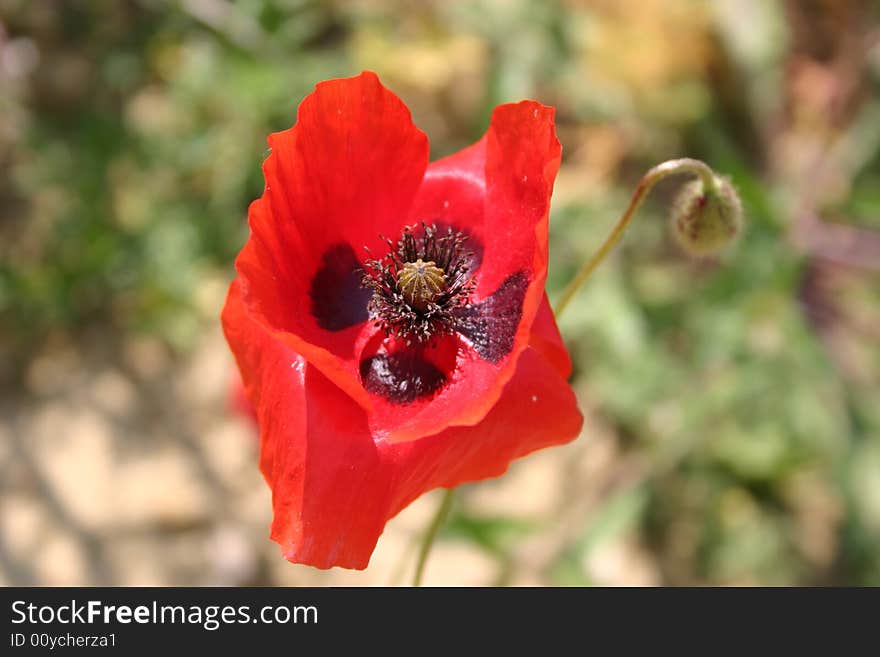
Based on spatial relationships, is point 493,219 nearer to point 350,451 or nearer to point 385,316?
point 385,316

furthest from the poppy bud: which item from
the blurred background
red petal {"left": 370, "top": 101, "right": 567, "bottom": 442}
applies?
the blurred background

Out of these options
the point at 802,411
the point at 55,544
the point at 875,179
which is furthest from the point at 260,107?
the point at 875,179

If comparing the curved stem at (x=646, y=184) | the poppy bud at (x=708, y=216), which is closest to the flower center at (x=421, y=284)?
the curved stem at (x=646, y=184)

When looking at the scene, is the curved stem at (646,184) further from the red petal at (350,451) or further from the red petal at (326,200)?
the red petal at (326,200)

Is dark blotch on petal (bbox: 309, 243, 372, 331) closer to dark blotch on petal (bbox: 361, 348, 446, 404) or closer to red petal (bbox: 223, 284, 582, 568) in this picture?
dark blotch on petal (bbox: 361, 348, 446, 404)

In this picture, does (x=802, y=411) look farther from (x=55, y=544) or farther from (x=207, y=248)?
(x=55, y=544)

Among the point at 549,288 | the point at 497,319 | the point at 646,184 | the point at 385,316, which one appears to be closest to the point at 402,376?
the point at 385,316
